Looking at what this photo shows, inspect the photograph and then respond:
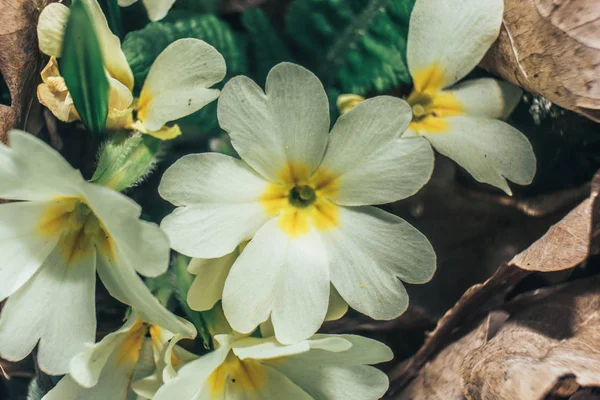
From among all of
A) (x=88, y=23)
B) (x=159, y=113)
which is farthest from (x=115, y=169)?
(x=88, y=23)

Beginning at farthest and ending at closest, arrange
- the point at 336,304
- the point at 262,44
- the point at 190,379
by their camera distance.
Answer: the point at 262,44 → the point at 336,304 → the point at 190,379

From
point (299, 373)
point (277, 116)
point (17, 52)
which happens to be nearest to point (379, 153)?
point (277, 116)

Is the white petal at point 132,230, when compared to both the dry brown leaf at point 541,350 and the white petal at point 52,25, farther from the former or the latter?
the dry brown leaf at point 541,350

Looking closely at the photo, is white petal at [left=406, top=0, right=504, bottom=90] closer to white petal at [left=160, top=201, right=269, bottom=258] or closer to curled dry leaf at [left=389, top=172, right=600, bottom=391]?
curled dry leaf at [left=389, top=172, right=600, bottom=391]

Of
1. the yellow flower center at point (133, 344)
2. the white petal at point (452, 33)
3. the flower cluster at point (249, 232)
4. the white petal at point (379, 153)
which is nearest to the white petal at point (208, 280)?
the flower cluster at point (249, 232)

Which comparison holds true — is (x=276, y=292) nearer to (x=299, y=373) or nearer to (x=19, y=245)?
(x=299, y=373)

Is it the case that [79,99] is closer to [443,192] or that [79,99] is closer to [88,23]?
[88,23]

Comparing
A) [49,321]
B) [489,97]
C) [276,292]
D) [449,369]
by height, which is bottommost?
[449,369]
